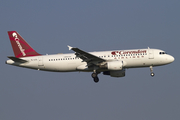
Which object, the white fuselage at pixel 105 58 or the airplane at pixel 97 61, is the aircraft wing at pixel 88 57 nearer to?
the airplane at pixel 97 61

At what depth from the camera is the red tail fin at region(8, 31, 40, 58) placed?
54375 mm

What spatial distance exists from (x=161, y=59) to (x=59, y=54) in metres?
15.7

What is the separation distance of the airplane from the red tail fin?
4.17 ft

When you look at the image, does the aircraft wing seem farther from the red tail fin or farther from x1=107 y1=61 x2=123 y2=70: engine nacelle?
the red tail fin

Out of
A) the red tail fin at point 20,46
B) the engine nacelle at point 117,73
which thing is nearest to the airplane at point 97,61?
the red tail fin at point 20,46

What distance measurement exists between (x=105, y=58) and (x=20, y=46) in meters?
14.4

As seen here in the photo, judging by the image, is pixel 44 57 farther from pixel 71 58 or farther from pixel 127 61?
pixel 127 61

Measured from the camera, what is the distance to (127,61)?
5056 cm

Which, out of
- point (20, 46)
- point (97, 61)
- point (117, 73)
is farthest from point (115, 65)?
point (20, 46)

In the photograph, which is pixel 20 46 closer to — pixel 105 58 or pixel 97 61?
pixel 97 61

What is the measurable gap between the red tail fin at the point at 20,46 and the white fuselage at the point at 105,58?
6.38 ft

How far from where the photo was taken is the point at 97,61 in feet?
165

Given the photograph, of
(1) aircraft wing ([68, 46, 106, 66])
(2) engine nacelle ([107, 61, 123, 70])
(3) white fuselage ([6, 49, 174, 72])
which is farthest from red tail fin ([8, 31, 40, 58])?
(2) engine nacelle ([107, 61, 123, 70])

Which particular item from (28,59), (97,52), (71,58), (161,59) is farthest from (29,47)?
(161,59)
